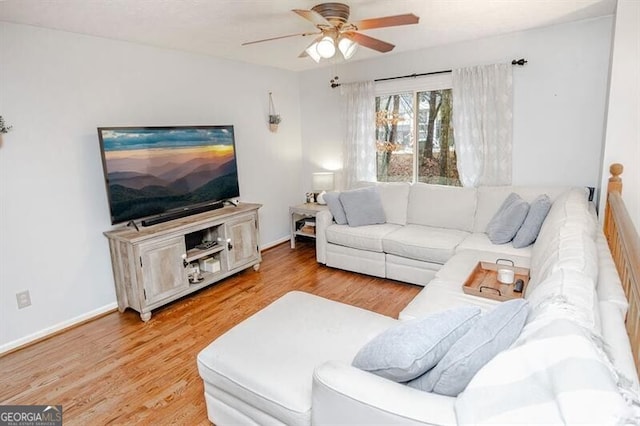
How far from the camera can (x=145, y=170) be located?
3271mm

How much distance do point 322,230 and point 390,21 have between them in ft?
7.90

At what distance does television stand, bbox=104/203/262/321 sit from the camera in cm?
307

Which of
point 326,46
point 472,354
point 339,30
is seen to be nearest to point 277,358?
point 472,354

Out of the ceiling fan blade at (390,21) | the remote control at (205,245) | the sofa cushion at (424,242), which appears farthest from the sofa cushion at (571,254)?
the remote control at (205,245)

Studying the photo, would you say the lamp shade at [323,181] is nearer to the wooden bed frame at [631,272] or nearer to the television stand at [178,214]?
the television stand at [178,214]

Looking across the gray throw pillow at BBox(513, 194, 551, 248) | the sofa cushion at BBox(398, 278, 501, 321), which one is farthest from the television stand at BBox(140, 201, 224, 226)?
the gray throw pillow at BBox(513, 194, 551, 248)

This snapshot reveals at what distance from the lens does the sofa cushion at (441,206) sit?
3809 mm

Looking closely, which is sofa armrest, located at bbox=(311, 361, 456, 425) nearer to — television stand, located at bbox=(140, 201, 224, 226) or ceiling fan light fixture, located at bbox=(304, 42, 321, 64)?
ceiling fan light fixture, located at bbox=(304, 42, 321, 64)

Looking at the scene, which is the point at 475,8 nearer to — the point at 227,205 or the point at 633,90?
the point at 633,90

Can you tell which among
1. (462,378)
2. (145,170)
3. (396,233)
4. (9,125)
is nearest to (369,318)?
(462,378)

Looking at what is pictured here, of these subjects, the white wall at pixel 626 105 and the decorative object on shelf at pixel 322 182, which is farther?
the decorative object on shelf at pixel 322 182

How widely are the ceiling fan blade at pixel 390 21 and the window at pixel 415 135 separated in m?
2.09

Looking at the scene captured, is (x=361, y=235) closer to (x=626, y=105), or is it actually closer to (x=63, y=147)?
(x=626, y=105)

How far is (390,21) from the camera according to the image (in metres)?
2.24
